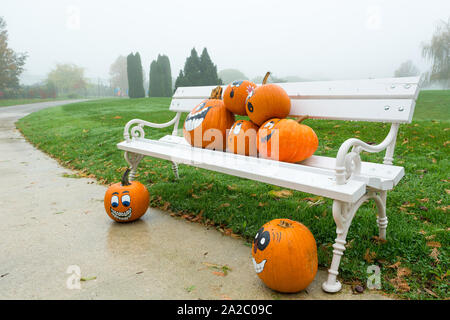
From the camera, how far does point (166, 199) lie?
3479 millimetres

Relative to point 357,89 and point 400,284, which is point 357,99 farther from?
point 400,284

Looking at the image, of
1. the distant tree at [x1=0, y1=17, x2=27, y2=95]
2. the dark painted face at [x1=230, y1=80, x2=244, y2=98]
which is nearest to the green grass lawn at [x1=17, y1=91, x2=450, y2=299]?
the dark painted face at [x1=230, y1=80, x2=244, y2=98]

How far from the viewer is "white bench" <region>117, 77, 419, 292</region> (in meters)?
1.83

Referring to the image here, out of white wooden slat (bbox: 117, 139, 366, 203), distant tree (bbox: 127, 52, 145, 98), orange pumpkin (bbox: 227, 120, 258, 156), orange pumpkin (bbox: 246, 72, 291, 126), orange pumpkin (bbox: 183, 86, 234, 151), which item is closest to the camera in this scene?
white wooden slat (bbox: 117, 139, 366, 203)

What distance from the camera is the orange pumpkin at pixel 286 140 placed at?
2375 mm

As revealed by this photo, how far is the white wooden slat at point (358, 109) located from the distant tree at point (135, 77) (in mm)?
35078

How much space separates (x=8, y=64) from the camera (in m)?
38.0

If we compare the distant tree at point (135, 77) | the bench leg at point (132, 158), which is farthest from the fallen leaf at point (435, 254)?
the distant tree at point (135, 77)

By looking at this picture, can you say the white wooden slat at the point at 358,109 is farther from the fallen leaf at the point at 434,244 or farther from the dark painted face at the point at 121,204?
the dark painted face at the point at 121,204

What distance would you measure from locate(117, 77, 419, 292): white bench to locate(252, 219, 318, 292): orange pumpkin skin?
168 millimetres

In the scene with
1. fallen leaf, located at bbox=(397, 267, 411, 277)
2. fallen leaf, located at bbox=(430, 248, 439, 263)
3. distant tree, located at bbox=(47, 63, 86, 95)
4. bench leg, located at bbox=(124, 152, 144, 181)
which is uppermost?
distant tree, located at bbox=(47, 63, 86, 95)

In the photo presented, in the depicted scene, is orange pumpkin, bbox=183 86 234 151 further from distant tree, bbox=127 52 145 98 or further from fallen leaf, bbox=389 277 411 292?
distant tree, bbox=127 52 145 98

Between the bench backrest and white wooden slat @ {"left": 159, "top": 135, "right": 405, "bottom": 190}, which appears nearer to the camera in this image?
white wooden slat @ {"left": 159, "top": 135, "right": 405, "bottom": 190}
